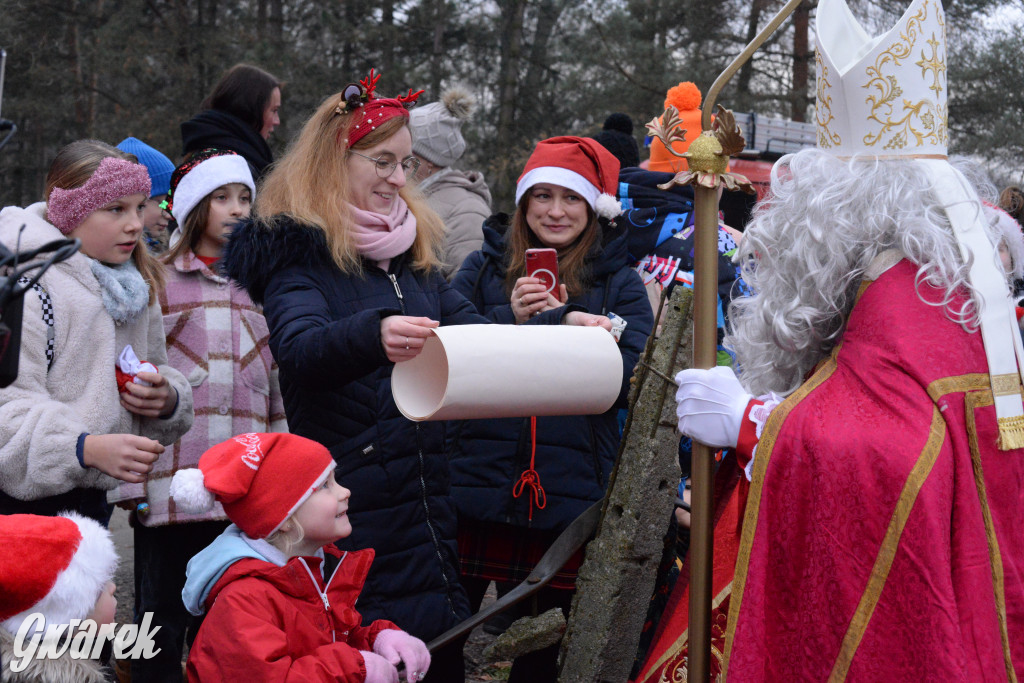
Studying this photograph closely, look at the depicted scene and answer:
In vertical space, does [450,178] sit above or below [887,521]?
above

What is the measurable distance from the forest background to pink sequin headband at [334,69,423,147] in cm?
Answer: 933

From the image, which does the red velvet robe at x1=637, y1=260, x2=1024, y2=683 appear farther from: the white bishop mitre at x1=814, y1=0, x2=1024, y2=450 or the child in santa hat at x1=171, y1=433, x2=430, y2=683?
the child in santa hat at x1=171, y1=433, x2=430, y2=683

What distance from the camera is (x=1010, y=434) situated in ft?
6.60

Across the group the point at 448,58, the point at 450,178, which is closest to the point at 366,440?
the point at 450,178

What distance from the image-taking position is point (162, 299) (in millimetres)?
3551

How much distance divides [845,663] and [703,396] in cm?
60

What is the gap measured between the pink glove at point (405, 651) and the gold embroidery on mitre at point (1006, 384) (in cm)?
144

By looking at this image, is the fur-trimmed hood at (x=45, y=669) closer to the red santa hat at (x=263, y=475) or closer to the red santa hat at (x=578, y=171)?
the red santa hat at (x=263, y=475)

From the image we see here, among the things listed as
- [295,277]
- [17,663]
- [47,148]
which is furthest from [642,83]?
[17,663]

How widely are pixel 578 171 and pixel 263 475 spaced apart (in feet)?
5.34

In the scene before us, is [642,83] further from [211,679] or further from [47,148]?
[211,679]

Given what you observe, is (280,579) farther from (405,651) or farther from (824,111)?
(824,111)

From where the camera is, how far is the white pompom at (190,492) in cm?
220

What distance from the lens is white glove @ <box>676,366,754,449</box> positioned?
2.16 meters
